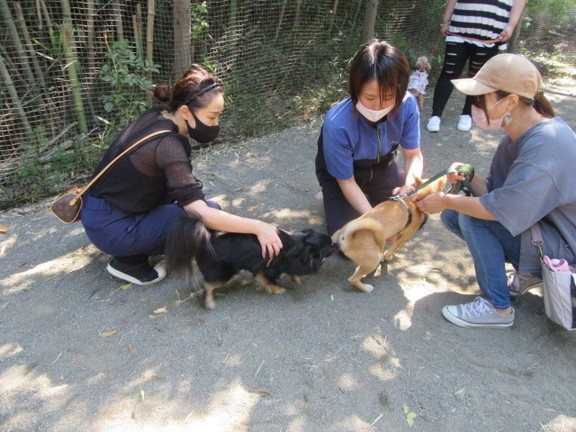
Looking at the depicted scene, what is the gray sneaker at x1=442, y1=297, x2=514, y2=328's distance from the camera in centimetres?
256

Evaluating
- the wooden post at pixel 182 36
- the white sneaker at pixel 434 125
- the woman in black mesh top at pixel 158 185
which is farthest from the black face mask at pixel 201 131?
the white sneaker at pixel 434 125

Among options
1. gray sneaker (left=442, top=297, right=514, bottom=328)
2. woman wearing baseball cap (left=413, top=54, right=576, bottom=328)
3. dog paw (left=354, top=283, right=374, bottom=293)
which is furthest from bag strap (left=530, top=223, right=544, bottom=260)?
dog paw (left=354, top=283, right=374, bottom=293)

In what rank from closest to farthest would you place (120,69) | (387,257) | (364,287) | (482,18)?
(364,287) < (387,257) < (120,69) < (482,18)

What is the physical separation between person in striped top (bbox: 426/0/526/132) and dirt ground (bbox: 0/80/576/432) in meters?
2.80

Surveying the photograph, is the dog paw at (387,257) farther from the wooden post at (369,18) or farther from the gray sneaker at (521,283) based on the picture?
the wooden post at (369,18)

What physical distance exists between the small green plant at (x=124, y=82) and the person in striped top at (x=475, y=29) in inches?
134

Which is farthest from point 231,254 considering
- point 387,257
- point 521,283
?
point 521,283

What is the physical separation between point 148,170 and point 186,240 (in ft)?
1.60

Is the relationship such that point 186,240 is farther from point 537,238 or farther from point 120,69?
point 120,69

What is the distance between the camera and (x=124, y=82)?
14.4 feet

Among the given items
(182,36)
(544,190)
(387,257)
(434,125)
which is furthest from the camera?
(434,125)

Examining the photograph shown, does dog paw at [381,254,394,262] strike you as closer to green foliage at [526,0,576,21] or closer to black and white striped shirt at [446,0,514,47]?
black and white striped shirt at [446,0,514,47]

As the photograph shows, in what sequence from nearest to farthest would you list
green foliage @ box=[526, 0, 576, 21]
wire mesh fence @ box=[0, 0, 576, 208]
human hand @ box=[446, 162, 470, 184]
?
→ human hand @ box=[446, 162, 470, 184] → wire mesh fence @ box=[0, 0, 576, 208] → green foliage @ box=[526, 0, 576, 21]

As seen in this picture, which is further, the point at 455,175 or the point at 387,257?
the point at 387,257
